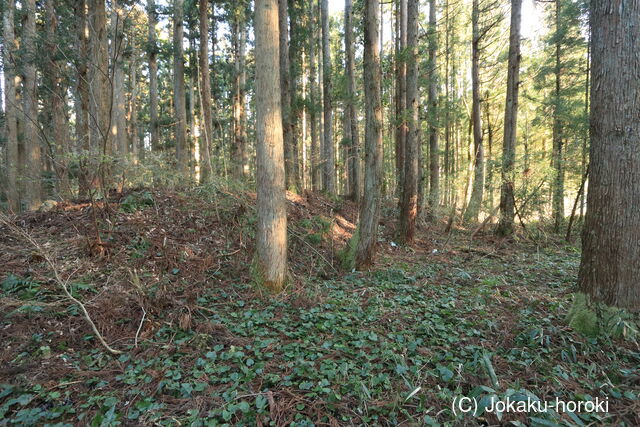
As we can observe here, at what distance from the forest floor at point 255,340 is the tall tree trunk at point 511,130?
3905 mm

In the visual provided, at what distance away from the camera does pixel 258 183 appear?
179 inches

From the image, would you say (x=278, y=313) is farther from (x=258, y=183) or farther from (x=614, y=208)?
(x=614, y=208)

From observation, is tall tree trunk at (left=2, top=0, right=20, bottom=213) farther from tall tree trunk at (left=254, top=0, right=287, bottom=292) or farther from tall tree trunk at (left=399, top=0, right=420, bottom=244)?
tall tree trunk at (left=399, top=0, right=420, bottom=244)

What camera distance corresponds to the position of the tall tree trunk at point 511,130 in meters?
9.13

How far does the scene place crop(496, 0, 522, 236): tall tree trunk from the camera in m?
9.13

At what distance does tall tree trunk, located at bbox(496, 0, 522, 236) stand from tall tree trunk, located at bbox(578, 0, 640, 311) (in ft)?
20.7

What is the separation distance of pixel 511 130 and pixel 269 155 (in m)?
9.02

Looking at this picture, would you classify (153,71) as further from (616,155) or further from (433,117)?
(616,155)

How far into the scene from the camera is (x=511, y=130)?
32.2ft

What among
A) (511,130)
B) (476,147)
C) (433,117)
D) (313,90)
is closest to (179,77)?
(313,90)

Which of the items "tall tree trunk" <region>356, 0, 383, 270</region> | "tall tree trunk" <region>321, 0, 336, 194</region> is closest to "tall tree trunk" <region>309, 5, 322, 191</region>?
"tall tree trunk" <region>321, 0, 336, 194</region>

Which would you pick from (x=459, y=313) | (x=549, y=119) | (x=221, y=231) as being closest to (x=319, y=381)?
(x=459, y=313)

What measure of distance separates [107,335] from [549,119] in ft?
63.5

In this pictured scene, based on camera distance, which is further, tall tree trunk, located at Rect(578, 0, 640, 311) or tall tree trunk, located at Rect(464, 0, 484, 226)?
tall tree trunk, located at Rect(464, 0, 484, 226)
